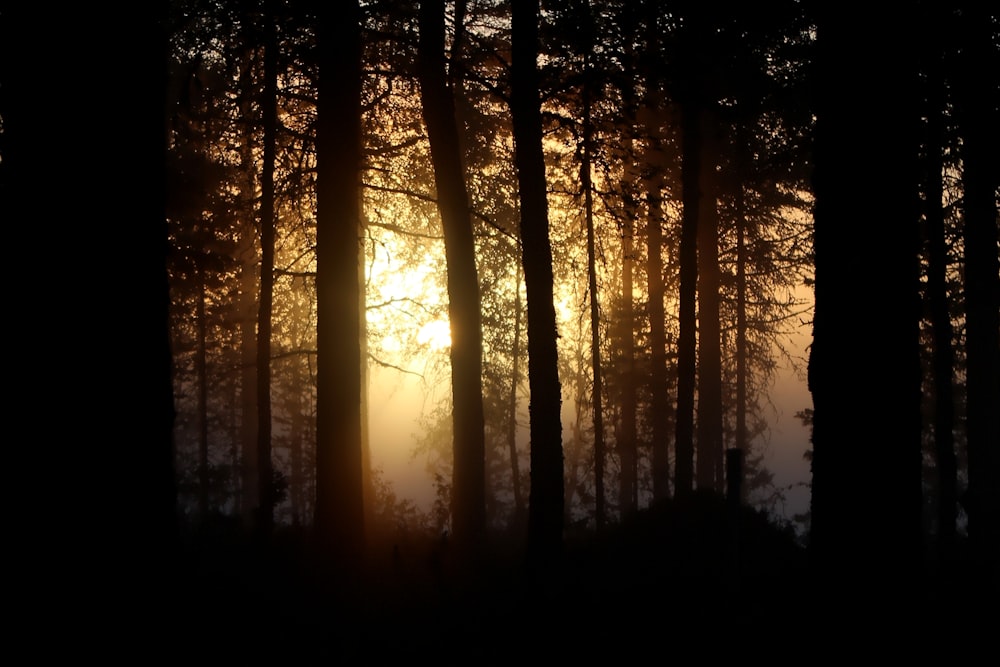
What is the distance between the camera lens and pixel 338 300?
33.4ft

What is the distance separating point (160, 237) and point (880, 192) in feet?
14.7

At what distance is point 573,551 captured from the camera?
11.4 meters

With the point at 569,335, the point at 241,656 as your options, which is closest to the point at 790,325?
the point at 569,335

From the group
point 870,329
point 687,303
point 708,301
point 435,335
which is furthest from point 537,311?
point 435,335

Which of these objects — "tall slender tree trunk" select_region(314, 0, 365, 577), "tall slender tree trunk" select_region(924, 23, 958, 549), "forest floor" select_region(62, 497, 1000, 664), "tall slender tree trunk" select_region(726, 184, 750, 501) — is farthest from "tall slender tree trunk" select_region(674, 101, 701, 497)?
"tall slender tree trunk" select_region(726, 184, 750, 501)

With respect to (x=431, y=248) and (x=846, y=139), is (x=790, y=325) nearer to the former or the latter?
(x=431, y=248)

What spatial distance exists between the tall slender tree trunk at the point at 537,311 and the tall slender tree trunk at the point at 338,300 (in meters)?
2.42

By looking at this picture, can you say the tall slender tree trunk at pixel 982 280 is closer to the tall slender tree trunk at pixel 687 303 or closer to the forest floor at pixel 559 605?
the tall slender tree trunk at pixel 687 303

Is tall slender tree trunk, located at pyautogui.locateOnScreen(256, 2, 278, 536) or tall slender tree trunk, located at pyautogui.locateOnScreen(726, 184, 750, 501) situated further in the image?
tall slender tree trunk, located at pyautogui.locateOnScreen(726, 184, 750, 501)

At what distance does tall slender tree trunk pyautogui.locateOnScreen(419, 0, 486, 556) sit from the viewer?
12062 millimetres

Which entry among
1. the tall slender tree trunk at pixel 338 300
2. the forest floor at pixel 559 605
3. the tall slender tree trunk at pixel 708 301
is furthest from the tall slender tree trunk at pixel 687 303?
the tall slender tree trunk at pixel 708 301

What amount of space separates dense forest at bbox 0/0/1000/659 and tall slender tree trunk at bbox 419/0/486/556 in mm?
51

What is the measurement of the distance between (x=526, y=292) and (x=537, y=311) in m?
1.07

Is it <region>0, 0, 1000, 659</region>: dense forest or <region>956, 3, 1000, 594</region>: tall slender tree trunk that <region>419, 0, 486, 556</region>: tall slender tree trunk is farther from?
<region>956, 3, 1000, 594</region>: tall slender tree trunk
